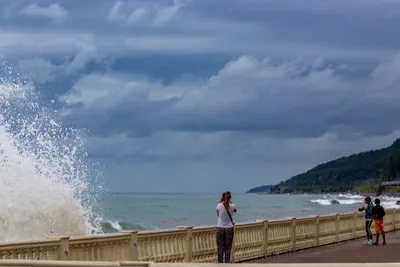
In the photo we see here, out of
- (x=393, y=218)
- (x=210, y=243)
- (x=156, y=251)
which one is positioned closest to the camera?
(x=156, y=251)

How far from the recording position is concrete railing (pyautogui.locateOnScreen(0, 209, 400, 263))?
13578 mm

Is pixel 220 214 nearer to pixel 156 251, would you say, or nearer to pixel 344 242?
pixel 156 251

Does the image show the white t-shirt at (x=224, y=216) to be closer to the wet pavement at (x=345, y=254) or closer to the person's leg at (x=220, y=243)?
the person's leg at (x=220, y=243)

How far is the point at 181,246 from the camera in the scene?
17453 millimetres

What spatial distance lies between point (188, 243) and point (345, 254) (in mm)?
6481

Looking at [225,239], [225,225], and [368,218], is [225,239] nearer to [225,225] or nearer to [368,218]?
[225,225]

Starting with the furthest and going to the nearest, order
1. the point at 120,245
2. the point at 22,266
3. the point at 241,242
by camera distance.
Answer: the point at 241,242, the point at 120,245, the point at 22,266

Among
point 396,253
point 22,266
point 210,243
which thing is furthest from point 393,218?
point 22,266

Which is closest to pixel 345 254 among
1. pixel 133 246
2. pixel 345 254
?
pixel 345 254

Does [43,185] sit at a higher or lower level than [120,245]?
higher

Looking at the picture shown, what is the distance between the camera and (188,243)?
57.6ft

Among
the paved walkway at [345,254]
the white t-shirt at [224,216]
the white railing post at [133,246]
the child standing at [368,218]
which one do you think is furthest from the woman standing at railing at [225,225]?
the child standing at [368,218]

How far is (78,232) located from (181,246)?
16.7 metres

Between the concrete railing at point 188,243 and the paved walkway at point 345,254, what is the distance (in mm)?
420
